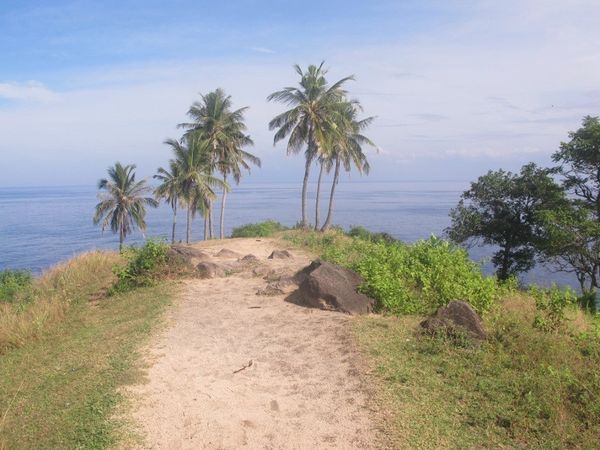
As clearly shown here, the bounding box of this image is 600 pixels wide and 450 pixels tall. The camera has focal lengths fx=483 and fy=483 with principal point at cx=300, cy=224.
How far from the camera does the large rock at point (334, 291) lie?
383 inches

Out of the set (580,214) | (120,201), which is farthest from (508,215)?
(120,201)

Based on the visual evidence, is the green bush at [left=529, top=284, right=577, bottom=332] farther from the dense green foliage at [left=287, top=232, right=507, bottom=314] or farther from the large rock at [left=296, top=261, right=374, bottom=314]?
the large rock at [left=296, top=261, right=374, bottom=314]

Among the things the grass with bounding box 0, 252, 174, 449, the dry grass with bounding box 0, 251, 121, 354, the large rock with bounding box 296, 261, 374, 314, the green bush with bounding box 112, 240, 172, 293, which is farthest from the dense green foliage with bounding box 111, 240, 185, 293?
the large rock with bounding box 296, 261, 374, 314

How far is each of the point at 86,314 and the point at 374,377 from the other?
24.4ft

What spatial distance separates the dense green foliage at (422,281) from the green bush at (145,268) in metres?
5.33

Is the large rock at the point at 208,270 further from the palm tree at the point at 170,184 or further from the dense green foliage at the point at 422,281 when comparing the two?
the palm tree at the point at 170,184

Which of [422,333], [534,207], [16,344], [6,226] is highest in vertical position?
[534,207]

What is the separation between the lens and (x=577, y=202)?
63.9 ft

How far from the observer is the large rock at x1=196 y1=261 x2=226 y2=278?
13.3 metres

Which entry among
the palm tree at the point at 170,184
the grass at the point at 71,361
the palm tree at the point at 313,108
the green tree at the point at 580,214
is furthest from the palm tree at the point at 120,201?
the green tree at the point at 580,214

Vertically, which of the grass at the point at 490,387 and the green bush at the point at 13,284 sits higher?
the grass at the point at 490,387

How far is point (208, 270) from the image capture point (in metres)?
13.4

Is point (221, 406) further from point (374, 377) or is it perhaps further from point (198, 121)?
point (198, 121)

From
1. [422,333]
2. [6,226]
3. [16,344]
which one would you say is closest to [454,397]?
[422,333]
